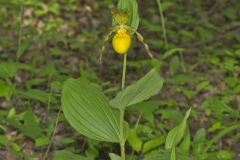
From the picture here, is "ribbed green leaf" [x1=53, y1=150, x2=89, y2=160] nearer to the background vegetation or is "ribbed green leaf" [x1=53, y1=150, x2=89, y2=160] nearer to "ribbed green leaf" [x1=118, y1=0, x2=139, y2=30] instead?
the background vegetation

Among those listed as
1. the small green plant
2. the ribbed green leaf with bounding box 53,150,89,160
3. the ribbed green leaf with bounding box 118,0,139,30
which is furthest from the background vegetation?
the ribbed green leaf with bounding box 118,0,139,30

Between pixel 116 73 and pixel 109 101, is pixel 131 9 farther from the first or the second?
pixel 116 73

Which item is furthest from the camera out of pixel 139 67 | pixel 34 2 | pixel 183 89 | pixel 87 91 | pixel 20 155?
pixel 34 2

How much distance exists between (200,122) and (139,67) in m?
0.66

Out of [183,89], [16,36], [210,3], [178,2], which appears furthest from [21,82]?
[210,3]

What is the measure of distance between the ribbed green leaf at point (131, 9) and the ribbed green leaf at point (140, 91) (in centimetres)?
24

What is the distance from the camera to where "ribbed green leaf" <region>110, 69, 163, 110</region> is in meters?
1.59

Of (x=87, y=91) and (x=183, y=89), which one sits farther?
(x=183, y=89)

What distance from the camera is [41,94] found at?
215 cm

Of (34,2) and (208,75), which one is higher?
(34,2)

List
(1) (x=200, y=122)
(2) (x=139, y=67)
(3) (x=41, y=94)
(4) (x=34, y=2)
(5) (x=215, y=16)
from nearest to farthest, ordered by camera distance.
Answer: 1. (3) (x=41, y=94)
2. (1) (x=200, y=122)
3. (2) (x=139, y=67)
4. (4) (x=34, y=2)
5. (5) (x=215, y=16)

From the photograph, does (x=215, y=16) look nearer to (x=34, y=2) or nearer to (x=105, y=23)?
(x=105, y=23)

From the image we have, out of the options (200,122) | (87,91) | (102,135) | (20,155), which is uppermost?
(87,91)

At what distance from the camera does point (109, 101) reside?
5.57ft
